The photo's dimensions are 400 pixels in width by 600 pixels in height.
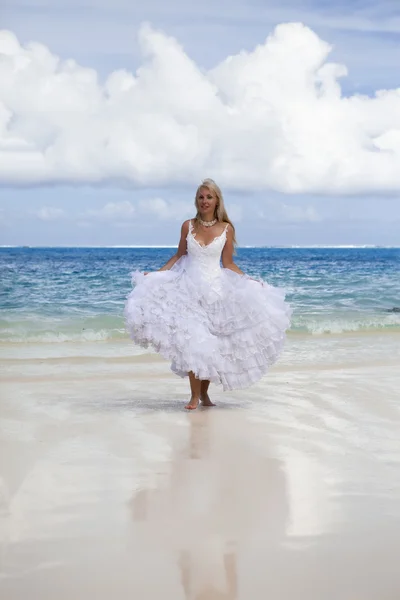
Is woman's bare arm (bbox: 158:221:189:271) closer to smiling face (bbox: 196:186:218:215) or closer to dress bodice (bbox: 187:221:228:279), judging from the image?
dress bodice (bbox: 187:221:228:279)

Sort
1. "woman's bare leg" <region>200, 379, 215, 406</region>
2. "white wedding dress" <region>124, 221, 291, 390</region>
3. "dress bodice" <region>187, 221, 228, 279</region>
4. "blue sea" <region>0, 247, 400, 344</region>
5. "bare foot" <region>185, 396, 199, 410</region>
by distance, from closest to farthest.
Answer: "white wedding dress" <region>124, 221, 291, 390</region>
"bare foot" <region>185, 396, 199, 410</region>
"dress bodice" <region>187, 221, 228, 279</region>
"woman's bare leg" <region>200, 379, 215, 406</region>
"blue sea" <region>0, 247, 400, 344</region>

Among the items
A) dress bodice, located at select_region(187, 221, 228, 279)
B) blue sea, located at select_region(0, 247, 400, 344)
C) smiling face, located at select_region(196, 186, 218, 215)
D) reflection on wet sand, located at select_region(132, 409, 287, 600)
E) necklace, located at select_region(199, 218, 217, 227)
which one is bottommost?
blue sea, located at select_region(0, 247, 400, 344)

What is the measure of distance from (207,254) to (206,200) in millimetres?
433

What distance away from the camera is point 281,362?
10.5 m

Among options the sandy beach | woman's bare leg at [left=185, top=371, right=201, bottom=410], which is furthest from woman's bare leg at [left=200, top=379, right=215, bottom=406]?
the sandy beach

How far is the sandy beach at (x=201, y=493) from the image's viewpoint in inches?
136

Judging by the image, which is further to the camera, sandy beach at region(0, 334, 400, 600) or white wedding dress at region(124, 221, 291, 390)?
white wedding dress at region(124, 221, 291, 390)

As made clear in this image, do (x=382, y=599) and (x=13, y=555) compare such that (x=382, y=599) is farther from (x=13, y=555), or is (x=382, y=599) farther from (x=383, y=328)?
(x=383, y=328)

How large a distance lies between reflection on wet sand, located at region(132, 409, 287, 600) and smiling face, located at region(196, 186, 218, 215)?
2091 mm

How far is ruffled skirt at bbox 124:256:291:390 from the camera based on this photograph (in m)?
6.97

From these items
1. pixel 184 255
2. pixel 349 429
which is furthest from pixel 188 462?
pixel 184 255

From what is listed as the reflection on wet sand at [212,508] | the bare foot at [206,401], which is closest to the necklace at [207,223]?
the bare foot at [206,401]

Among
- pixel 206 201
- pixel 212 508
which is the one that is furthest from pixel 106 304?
pixel 212 508

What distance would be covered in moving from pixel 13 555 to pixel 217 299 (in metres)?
3.69
